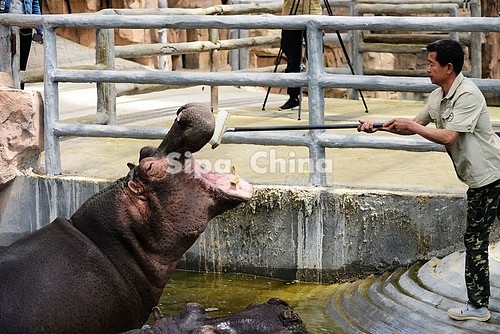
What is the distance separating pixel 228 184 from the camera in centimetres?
399

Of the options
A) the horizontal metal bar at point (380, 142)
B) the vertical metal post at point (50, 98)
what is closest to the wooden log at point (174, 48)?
the vertical metal post at point (50, 98)

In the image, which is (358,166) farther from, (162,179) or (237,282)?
(162,179)

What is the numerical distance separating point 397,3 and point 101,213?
6802 mm

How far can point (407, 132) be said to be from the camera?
4.58 m

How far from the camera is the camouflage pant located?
4629 mm

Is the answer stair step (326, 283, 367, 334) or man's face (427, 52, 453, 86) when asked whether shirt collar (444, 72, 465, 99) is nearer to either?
man's face (427, 52, 453, 86)

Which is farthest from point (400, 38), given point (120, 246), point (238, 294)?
point (120, 246)

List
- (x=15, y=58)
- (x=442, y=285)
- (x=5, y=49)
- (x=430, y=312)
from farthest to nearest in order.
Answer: (x=15, y=58) → (x=5, y=49) → (x=442, y=285) → (x=430, y=312)

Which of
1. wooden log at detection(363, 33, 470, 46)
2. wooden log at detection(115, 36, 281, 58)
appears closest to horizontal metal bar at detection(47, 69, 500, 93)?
wooden log at detection(115, 36, 281, 58)

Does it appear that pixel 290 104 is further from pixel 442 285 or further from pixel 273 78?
pixel 442 285

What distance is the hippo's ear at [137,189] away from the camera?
3.88 m

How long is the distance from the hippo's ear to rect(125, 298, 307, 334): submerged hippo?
1.91 ft

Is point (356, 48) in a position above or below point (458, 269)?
above

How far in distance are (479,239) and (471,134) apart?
50cm
